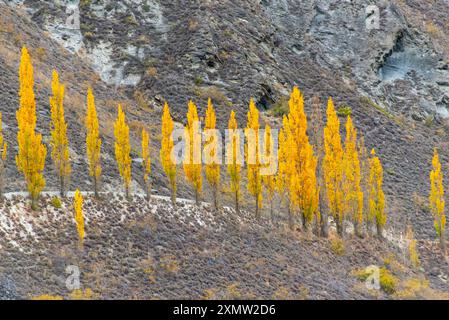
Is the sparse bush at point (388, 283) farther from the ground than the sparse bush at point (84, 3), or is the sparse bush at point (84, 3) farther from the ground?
the sparse bush at point (84, 3)

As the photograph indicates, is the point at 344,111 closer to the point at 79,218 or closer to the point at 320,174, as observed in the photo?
the point at 320,174

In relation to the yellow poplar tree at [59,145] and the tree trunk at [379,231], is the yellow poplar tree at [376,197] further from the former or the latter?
the yellow poplar tree at [59,145]

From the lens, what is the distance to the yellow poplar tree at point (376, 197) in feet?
150

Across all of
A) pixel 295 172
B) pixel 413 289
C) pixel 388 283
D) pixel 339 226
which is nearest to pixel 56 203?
pixel 295 172

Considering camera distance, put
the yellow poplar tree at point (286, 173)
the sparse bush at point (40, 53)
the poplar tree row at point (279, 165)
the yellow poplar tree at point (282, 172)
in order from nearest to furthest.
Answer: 1. the poplar tree row at point (279, 165)
2. the yellow poplar tree at point (286, 173)
3. the yellow poplar tree at point (282, 172)
4. the sparse bush at point (40, 53)

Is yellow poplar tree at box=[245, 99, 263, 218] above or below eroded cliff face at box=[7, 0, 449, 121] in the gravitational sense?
below

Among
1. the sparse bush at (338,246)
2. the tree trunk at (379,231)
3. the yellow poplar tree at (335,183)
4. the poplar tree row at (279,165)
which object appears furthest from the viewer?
the tree trunk at (379,231)

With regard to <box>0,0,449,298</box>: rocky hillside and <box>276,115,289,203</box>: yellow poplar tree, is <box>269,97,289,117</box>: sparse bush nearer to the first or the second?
<box>0,0,449,298</box>: rocky hillside

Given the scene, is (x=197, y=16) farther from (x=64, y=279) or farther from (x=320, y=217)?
(x=64, y=279)

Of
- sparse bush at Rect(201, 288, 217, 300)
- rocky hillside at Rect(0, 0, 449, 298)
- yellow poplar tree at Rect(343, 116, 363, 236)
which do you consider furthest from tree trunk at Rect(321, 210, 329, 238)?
sparse bush at Rect(201, 288, 217, 300)

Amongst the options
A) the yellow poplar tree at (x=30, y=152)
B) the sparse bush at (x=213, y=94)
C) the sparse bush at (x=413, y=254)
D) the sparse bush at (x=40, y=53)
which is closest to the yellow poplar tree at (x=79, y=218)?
the yellow poplar tree at (x=30, y=152)

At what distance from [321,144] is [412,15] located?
3777 centimetres

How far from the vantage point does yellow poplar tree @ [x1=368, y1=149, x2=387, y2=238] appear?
4566 centimetres

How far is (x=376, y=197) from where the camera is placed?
151 feet
